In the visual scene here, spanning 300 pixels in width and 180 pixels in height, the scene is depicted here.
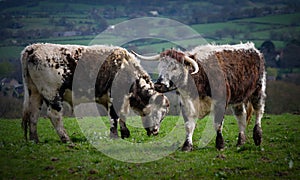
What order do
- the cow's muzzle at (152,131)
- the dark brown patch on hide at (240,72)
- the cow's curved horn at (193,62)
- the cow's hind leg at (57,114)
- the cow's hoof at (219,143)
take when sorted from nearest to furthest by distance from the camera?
the cow's curved horn at (193,62) → the cow's hoof at (219,143) → the dark brown patch on hide at (240,72) → the cow's hind leg at (57,114) → the cow's muzzle at (152,131)

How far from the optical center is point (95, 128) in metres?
20.6

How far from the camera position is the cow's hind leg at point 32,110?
52.0 feet

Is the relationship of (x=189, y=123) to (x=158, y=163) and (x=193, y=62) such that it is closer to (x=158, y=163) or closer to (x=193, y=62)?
(x=193, y=62)

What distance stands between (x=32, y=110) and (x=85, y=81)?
225 centimetres

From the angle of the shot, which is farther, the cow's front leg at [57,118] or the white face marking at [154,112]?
the white face marking at [154,112]

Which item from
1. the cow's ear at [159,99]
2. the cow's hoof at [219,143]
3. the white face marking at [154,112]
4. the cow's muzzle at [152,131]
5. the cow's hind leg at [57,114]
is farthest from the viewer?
the cow's muzzle at [152,131]

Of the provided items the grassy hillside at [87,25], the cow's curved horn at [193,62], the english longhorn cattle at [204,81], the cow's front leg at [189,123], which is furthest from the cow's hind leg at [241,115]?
the grassy hillside at [87,25]

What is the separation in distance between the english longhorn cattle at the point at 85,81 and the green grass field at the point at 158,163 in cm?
128

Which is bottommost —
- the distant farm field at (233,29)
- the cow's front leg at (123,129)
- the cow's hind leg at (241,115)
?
the distant farm field at (233,29)

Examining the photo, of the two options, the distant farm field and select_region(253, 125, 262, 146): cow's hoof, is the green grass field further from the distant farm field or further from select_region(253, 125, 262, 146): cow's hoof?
the distant farm field

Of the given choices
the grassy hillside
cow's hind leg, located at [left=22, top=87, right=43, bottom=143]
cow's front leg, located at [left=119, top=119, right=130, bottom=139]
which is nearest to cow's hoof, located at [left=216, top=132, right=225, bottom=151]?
cow's front leg, located at [left=119, top=119, right=130, bottom=139]

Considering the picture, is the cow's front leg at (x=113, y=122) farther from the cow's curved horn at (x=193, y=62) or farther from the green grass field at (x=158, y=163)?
the cow's curved horn at (x=193, y=62)

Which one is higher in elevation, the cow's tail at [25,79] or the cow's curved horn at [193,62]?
the cow's curved horn at [193,62]

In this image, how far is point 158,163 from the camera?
41.9ft
